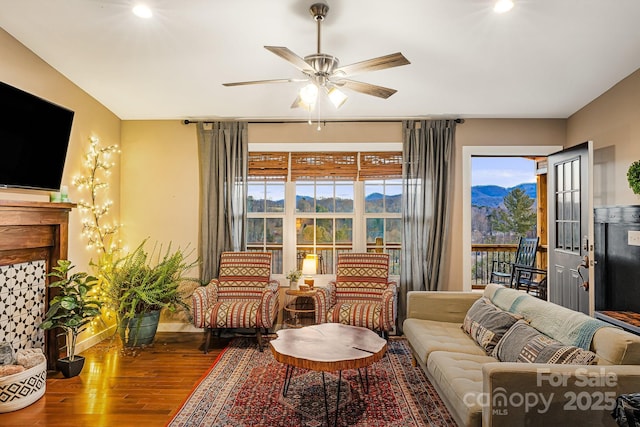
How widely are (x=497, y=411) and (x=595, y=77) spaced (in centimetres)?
336

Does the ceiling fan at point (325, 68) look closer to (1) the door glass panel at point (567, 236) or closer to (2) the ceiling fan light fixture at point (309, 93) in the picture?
(2) the ceiling fan light fixture at point (309, 93)

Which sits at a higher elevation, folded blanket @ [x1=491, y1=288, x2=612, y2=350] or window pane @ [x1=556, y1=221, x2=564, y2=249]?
window pane @ [x1=556, y1=221, x2=564, y2=249]

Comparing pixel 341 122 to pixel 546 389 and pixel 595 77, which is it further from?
pixel 546 389

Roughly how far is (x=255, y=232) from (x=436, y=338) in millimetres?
2815

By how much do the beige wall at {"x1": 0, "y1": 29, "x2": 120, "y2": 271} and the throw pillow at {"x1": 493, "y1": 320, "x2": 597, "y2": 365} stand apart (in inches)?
154

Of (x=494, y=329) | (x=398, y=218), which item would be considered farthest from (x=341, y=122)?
(x=494, y=329)

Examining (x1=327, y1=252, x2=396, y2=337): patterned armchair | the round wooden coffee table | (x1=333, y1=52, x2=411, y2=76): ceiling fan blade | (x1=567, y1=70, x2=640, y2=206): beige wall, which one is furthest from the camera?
(x1=327, y1=252, x2=396, y2=337): patterned armchair

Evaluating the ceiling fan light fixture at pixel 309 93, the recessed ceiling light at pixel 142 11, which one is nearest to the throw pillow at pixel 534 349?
the ceiling fan light fixture at pixel 309 93

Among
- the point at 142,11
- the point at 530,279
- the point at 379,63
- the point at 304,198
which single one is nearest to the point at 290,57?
the point at 379,63

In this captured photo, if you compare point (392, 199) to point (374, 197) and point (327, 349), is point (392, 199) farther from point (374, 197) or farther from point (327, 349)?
point (327, 349)

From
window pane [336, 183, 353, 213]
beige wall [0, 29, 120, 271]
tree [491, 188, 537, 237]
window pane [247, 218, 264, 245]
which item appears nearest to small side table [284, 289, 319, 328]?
window pane [247, 218, 264, 245]

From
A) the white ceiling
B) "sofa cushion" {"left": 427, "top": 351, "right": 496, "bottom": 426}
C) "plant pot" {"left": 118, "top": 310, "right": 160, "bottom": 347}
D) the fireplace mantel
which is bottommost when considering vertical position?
"plant pot" {"left": 118, "top": 310, "right": 160, "bottom": 347}

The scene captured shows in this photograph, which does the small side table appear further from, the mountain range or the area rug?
the mountain range

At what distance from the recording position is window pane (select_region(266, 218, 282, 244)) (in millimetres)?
5207
